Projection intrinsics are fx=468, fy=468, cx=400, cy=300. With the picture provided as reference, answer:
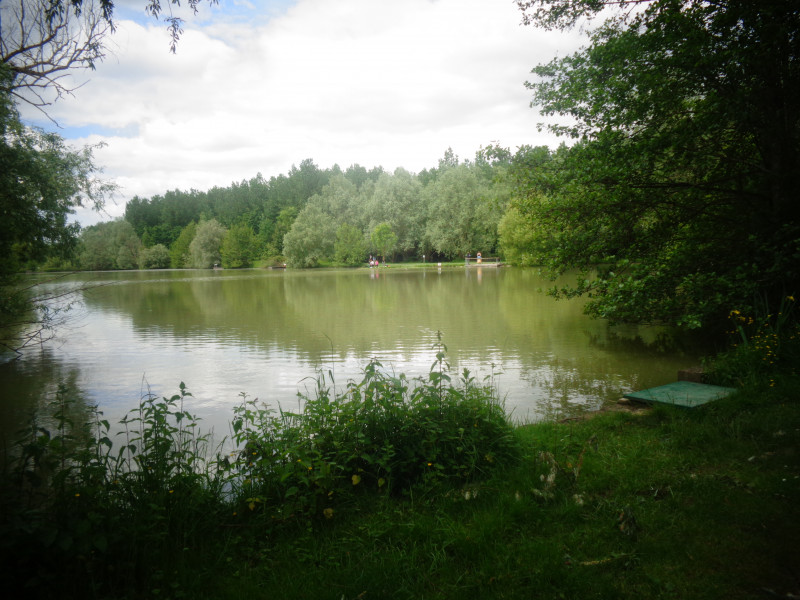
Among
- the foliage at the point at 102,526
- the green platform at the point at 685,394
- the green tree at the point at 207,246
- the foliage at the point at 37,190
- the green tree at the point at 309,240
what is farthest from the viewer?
the green tree at the point at 207,246

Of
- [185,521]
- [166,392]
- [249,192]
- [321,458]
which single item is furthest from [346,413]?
[249,192]

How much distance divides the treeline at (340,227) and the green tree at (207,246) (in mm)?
184

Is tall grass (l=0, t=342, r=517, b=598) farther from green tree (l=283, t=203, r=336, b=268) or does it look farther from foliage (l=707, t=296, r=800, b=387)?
green tree (l=283, t=203, r=336, b=268)

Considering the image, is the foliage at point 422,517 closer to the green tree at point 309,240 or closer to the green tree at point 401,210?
the green tree at point 401,210

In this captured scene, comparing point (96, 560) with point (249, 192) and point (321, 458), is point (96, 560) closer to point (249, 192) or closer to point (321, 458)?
point (321, 458)

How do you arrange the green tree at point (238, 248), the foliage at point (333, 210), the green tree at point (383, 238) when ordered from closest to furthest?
1. the foliage at point (333, 210)
2. the green tree at point (383, 238)
3. the green tree at point (238, 248)

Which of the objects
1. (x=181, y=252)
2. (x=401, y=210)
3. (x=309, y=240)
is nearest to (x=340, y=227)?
(x=309, y=240)

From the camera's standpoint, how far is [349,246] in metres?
69.3

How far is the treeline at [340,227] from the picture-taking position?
62.2 meters

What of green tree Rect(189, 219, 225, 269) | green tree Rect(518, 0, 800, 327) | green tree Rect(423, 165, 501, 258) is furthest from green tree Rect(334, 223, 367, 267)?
green tree Rect(518, 0, 800, 327)

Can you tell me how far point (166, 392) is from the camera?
30.1ft

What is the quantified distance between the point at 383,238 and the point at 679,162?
56905mm

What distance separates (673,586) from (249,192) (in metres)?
122

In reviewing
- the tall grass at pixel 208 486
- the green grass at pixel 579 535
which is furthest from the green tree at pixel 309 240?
the green grass at pixel 579 535
